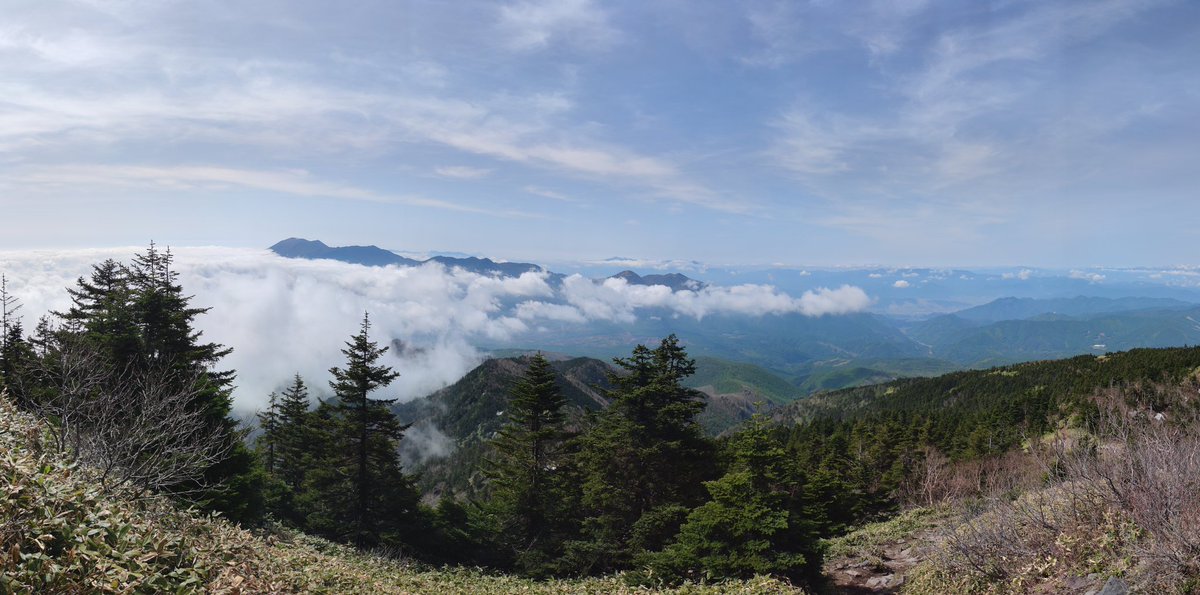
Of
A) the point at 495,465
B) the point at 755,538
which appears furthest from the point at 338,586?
the point at 495,465

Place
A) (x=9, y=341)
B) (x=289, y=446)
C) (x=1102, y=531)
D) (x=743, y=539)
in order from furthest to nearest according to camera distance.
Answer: (x=289, y=446)
(x=9, y=341)
(x=743, y=539)
(x=1102, y=531)

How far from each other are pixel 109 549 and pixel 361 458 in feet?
79.0

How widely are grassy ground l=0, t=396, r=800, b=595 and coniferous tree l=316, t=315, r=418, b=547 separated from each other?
50.9ft

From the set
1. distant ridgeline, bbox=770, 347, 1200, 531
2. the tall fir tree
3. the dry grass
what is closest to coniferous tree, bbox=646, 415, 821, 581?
the dry grass

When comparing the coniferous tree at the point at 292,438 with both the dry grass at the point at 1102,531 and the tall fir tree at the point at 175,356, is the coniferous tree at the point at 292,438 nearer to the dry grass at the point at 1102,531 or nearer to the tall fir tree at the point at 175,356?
the tall fir tree at the point at 175,356

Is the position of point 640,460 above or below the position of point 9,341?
below

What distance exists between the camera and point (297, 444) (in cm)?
4444

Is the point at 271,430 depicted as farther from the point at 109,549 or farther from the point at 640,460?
the point at 109,549

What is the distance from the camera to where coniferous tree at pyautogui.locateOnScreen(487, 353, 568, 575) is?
2847 centimetres

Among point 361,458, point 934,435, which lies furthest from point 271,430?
point 934,435

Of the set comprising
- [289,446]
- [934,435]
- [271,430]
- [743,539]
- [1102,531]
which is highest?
[1102,531]

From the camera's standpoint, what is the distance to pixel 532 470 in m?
29.4

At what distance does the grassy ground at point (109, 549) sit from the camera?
6.10 m

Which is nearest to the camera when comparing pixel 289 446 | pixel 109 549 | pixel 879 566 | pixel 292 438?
pixel 109 549
